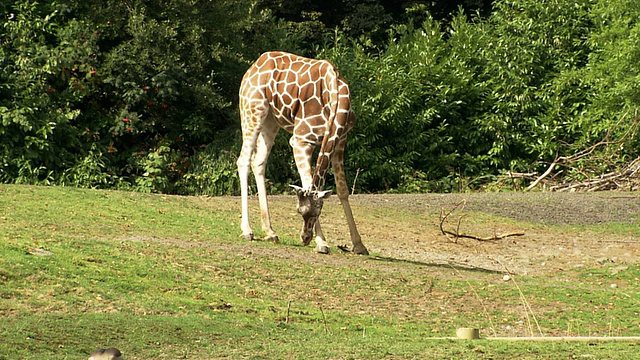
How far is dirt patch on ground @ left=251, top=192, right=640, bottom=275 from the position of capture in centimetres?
1515

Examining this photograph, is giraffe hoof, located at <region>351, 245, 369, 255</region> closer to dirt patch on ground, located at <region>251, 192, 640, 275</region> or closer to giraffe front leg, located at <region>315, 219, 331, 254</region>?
dirt patch on ground, located at <region>251, 192, 640, 275</region>

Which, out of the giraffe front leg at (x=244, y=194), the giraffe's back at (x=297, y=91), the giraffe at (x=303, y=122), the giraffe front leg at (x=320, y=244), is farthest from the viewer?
the giraffe front leg at (x=244, y=194)

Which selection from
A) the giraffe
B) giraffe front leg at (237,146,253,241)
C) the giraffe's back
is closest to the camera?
the giraffe

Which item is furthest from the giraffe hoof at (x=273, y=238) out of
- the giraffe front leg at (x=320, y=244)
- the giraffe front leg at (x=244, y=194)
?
the giraffe front leg at (x=320, y=244)

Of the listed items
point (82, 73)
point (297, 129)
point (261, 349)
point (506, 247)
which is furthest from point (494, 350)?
point (82, 73)

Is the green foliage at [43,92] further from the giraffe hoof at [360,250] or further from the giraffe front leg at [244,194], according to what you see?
the giraffe hoof at [360,250]

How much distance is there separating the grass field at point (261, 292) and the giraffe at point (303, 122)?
0.63 meters

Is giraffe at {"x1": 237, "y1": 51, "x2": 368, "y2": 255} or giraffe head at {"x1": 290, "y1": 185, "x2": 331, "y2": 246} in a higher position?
giraffe at {"x1": 237, "y1": 51, "x2": 368, "y2": 255}

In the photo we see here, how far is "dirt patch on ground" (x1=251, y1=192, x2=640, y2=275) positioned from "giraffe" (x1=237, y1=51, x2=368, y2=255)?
829 millimetres

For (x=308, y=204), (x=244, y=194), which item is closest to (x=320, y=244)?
(x=308, y=204)

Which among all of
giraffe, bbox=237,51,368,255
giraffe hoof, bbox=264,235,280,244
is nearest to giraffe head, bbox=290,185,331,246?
giraffe, bbox=237,51,368,255

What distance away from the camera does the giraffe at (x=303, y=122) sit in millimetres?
13617

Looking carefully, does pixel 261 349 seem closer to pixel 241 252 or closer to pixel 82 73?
pixel 241 252

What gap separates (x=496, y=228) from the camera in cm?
1850
